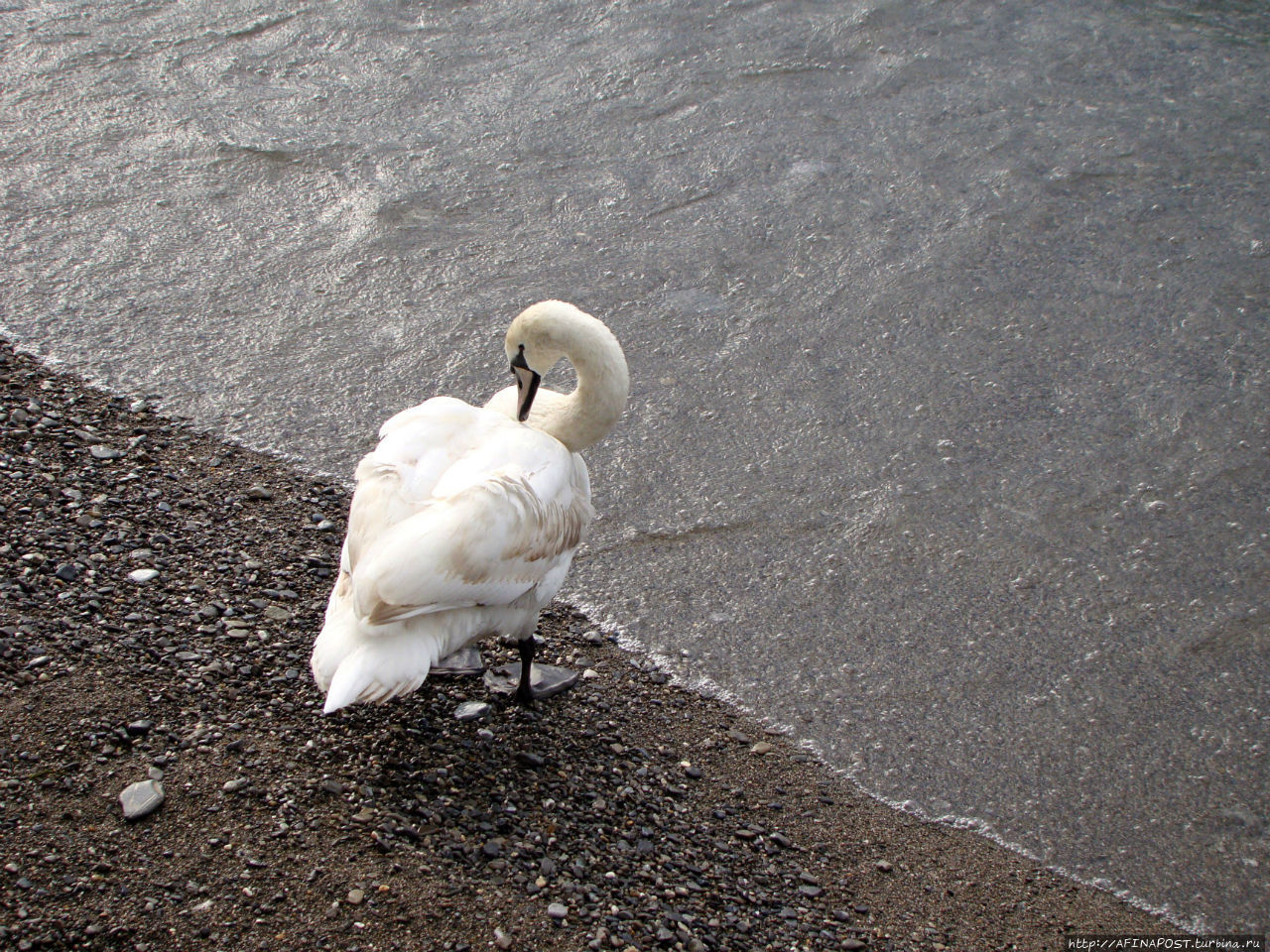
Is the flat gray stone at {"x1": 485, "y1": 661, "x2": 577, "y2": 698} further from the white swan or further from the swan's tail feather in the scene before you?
the swan's tail feather

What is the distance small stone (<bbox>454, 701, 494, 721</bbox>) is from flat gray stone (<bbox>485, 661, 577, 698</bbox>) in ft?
0.26

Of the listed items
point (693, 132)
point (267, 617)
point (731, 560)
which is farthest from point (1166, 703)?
point (693, 132)

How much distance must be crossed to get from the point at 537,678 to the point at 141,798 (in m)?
1.07

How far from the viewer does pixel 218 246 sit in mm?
5465

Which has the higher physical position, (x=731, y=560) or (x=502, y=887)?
(x=502, y=887)

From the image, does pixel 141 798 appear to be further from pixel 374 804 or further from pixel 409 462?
pixel 409 462

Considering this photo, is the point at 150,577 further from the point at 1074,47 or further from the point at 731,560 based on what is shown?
the point at 1074,47

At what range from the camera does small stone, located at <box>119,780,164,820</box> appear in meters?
2.58

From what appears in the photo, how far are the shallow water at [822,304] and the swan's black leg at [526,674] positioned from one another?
0.46 m

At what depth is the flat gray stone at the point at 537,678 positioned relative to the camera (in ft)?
10.7

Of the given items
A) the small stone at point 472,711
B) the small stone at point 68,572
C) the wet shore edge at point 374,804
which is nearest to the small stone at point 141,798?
the wet shore edge at point 374,804

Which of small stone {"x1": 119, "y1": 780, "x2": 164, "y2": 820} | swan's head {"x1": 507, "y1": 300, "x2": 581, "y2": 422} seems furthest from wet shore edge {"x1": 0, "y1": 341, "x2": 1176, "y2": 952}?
swan's head {"x1": 507, "y1": 300, "x2": 581, "y2": 422}

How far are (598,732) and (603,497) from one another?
114cm

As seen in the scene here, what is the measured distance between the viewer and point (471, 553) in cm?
286
